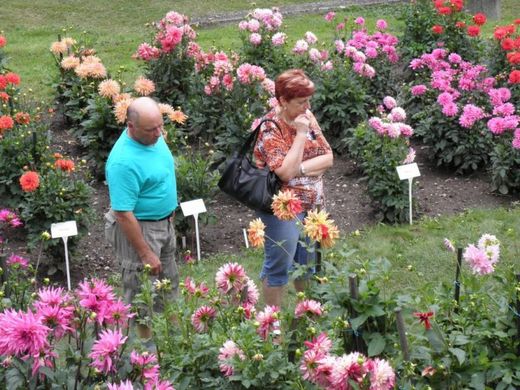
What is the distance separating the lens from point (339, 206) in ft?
22.3

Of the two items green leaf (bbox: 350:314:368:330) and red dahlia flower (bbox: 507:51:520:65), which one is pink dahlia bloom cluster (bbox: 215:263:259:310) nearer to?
green leaf (bbox: 350:314:368:330)

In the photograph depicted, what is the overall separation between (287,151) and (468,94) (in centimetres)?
361

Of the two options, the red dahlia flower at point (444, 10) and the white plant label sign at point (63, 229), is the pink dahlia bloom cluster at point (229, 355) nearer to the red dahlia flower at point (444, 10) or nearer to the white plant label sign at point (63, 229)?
the white plant label sign at point (63, 229)

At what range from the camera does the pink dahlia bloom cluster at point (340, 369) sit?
2.58 m

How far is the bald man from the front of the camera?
3.96 metres

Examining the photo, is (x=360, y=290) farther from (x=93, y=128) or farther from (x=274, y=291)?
(x=93, y=128)

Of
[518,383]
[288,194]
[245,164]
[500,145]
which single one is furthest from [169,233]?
[500,145]

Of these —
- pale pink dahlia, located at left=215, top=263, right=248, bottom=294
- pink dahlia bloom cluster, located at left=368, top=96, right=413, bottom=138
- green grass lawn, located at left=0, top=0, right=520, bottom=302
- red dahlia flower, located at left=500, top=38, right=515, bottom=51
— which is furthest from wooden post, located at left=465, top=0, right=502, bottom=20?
pale pink dahlia, located at left=215, top=263, right=248, bottom=294

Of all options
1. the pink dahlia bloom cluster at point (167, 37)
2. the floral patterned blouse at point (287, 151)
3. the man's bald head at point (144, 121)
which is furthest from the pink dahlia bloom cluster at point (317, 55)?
the man's bald head at point (144, 121)

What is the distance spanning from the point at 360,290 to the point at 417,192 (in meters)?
3.77

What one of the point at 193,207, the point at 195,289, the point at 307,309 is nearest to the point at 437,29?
the point at 193,207

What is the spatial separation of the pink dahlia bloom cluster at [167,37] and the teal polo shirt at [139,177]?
12.3 ft

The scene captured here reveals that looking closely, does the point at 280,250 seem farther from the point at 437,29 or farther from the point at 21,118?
the point at 437,29

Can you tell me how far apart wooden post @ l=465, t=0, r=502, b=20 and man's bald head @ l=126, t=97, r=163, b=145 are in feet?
31.4
